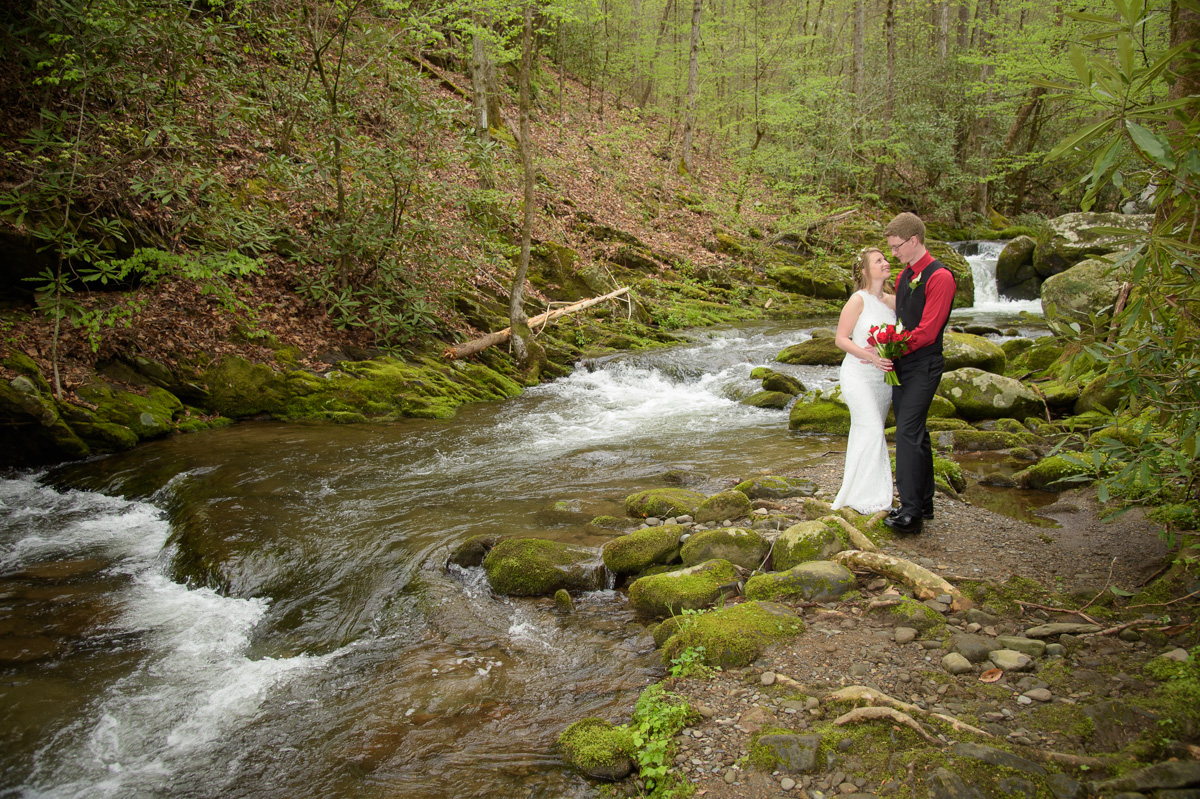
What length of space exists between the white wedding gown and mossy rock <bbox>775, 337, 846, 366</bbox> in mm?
8942

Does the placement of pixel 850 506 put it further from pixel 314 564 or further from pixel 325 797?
pixel 314 564

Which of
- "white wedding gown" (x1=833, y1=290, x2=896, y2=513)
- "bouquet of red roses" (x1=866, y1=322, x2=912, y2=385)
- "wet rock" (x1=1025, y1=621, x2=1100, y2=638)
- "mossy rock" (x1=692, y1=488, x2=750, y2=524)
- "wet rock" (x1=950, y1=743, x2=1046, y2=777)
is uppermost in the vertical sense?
"bouquet of red roses" (x1=866, y1=322, x2=912, y2=385)

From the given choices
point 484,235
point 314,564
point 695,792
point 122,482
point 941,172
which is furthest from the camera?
point 941,172

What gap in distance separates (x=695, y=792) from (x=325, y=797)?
196 cm

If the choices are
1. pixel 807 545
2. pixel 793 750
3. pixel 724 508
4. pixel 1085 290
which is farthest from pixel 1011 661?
pixel 1085 290

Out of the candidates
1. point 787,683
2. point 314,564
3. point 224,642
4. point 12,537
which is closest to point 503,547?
point 314,564

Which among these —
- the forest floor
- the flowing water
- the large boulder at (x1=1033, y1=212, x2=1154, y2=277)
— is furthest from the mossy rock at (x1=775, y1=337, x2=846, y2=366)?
the forest floor

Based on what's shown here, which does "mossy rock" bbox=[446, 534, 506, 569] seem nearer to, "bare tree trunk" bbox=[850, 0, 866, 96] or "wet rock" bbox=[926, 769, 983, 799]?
"wet rock" bbox=[926, 769, 983, 799]

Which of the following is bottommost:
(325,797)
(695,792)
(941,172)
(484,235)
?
(325,797)

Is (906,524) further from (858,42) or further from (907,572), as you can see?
(858,42)

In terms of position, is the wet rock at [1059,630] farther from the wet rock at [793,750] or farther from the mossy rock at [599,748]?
the mossy rock at [599,748]

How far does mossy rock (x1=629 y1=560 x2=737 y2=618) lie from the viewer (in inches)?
177

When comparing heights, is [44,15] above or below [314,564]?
above

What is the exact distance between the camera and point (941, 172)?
2709 cm
